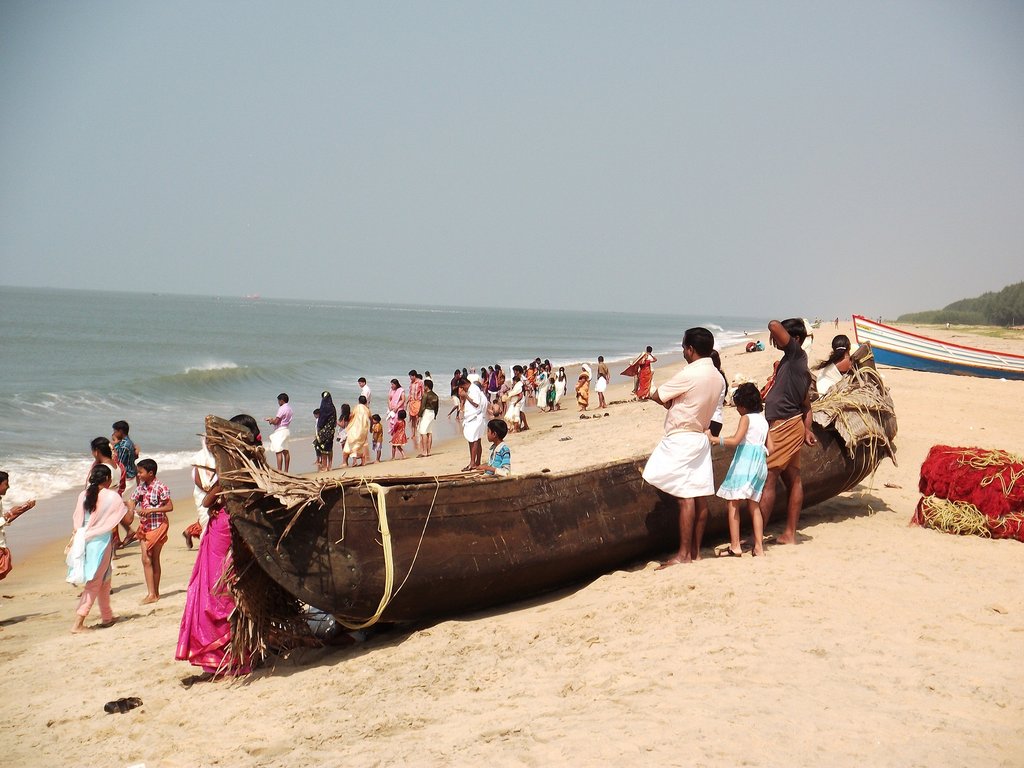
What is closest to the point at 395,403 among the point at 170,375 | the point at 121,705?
the point at 121,705

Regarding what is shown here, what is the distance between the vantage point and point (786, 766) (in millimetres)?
3502

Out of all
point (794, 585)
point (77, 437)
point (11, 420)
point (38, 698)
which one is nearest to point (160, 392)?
point (11, 420)

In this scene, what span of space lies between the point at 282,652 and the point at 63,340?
5418 cm

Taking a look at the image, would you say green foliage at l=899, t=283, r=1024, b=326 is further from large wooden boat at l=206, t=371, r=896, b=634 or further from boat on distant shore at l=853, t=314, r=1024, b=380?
large wooden boat at l=206, t=371, r=896, b=634

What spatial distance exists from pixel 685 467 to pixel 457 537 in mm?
1727

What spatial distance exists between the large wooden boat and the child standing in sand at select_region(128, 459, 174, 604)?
8.01 feet

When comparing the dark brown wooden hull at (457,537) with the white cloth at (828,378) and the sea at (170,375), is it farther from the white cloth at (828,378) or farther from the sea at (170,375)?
the sea at (170,375)

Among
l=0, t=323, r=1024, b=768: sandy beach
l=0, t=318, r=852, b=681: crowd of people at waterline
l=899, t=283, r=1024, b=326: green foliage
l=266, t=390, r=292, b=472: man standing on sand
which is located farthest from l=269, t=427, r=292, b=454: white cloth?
l=899, t=283, r=1024, b=326: green foliage

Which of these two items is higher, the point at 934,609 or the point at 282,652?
the point at 934,609

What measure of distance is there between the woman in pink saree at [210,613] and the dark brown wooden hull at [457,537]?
0.59 m

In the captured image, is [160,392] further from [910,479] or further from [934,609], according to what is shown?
[934,609]

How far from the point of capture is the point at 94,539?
6762mm

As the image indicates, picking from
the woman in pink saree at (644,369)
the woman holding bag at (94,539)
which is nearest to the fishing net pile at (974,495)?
the woman holding bag at (94,539)

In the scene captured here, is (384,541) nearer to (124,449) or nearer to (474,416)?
(124,449)
